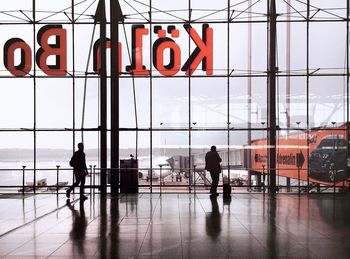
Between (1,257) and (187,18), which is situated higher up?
(187,18)

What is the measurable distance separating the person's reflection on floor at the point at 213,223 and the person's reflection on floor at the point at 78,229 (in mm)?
2068

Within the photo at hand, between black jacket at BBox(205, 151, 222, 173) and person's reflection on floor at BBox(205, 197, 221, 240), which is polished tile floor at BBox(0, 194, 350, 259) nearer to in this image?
person's reflection on floor at BBox(205, 197, 221, 240)

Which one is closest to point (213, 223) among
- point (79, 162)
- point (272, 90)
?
point (79, 162)

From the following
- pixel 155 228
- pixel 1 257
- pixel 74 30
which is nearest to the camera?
pixel 1 257

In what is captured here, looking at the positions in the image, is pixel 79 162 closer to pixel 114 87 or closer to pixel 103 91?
pixel 103 91

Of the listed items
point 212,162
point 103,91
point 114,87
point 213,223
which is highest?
point 114,87

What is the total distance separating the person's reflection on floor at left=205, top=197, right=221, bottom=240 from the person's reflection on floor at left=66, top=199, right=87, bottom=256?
6.78 ft

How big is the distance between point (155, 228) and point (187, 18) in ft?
36.9

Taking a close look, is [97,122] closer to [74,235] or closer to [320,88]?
[320,88]

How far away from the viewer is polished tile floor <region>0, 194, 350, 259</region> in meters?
6.57

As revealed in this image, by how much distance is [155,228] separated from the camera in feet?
28.0

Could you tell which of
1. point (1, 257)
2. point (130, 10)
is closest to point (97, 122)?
point (130, 10)

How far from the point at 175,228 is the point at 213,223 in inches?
37.2

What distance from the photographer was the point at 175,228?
8523 mm
